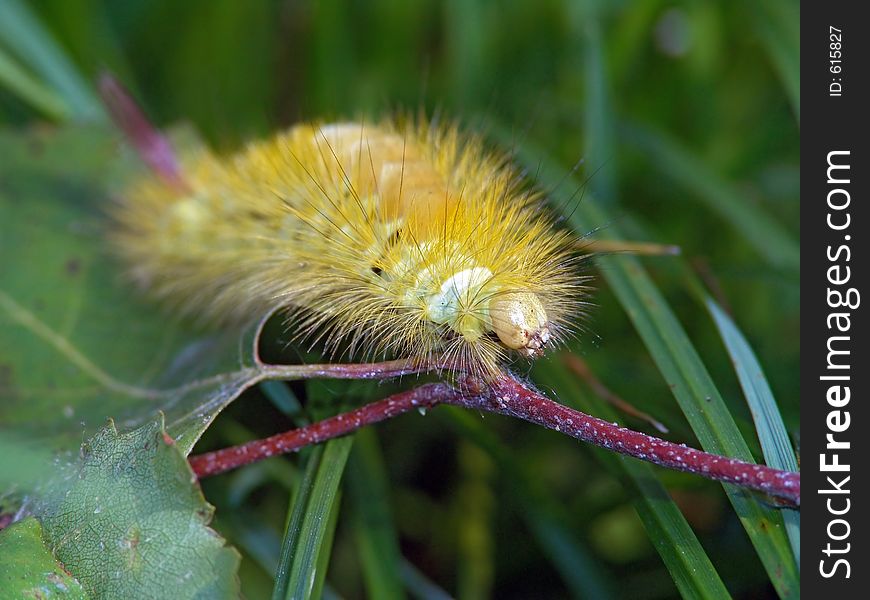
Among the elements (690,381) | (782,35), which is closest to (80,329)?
(690,381)

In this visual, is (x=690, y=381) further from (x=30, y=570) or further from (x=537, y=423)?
(x=30, y=570)

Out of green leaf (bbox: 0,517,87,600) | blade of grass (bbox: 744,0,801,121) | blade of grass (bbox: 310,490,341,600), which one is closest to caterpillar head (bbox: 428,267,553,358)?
blade of grass (bbox: 310,490,341,600)

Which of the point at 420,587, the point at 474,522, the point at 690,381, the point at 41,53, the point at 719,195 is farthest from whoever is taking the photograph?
the point at 41,53

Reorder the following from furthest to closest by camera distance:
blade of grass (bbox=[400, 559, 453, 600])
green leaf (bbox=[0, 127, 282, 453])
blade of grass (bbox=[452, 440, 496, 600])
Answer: blade of grass (bbox=[452, 440, 496, 600]), blade of grass (bbox=[400, 559, 453, 600]), green leaf (bbox=[0, 127, 282, 453])

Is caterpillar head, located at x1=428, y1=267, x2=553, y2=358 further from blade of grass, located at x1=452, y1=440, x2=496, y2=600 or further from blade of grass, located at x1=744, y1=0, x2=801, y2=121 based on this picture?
blade of grass, located at x1=744, y1=0, x2=801, y2=121

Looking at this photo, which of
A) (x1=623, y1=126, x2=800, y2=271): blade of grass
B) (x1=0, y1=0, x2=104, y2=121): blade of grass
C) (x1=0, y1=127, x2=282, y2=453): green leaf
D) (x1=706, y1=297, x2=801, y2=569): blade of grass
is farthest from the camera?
(x1=0, y1=0, x2=104, y2=121): blade of grass

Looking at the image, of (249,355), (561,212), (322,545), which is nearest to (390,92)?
(561,212)

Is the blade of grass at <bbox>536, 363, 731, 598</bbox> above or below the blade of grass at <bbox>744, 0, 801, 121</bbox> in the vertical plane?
below
